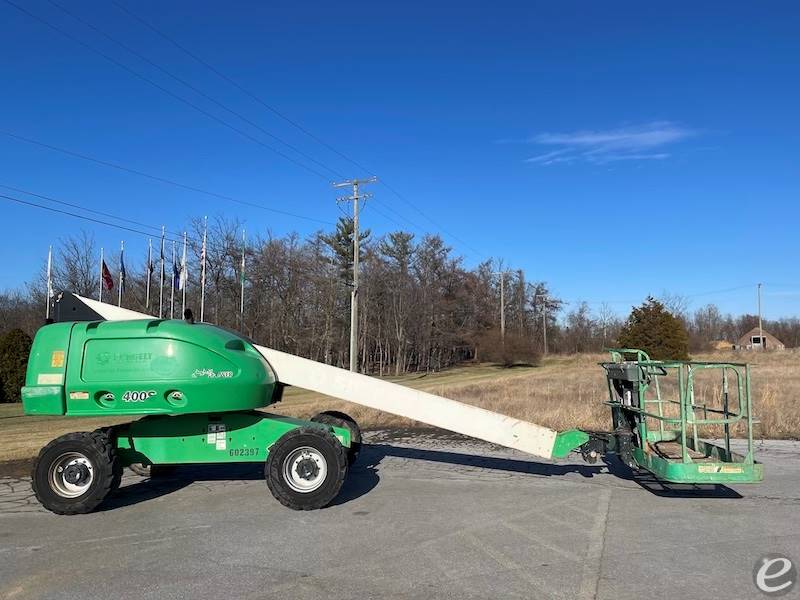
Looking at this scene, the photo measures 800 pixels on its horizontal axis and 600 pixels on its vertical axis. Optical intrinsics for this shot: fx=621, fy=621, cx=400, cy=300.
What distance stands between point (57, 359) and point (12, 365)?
2091 centimetres

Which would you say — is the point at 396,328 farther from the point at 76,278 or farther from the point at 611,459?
the point at 611,459

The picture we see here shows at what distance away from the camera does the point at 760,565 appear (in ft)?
16.4

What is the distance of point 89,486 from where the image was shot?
Answer: 6820 mm

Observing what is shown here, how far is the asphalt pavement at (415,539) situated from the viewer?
466 cm

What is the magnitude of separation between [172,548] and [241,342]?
2.51 meters

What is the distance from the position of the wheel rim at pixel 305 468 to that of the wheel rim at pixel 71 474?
217 centimetres

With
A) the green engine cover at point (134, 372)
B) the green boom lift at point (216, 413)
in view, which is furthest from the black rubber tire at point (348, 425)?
the green engine cover at point (134, 372)

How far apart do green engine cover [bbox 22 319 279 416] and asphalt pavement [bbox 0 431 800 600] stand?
1.18 metres

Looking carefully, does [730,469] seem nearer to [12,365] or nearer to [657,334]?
[12,365]

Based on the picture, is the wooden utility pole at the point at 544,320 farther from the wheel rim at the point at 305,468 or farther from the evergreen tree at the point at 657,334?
the wheel rim at the point at 305,468

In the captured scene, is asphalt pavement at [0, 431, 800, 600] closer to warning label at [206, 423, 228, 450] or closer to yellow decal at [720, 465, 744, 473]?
yellow decal at [720, 465, 744, 473]

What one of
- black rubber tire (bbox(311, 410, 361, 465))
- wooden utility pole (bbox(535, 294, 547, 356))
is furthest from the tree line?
black rubber tire (bbox(311, 410, 361, 465))

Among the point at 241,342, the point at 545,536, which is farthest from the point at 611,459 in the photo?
the point at 241,342

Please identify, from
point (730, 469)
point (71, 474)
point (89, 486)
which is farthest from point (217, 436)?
point (730, 469)
